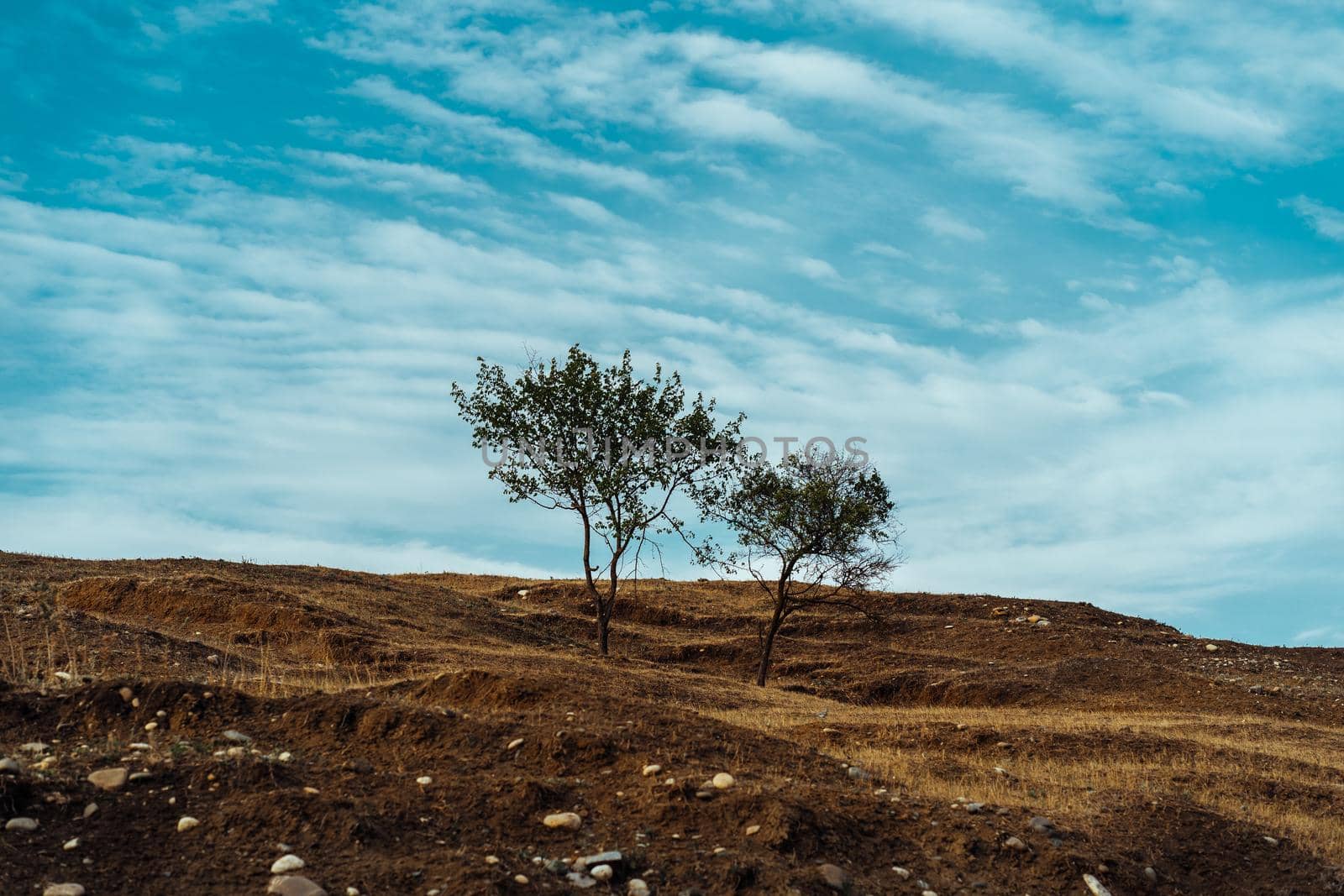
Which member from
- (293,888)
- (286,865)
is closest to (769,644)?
(286,865)

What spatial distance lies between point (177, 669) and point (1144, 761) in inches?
557

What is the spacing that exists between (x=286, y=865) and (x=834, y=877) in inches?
163

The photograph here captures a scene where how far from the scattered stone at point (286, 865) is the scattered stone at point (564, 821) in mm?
2005

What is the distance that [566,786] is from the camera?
997 centimetres

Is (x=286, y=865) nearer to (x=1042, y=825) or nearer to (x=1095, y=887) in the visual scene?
(x=1095, y=887)

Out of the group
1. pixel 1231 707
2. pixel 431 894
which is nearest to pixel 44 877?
pixel 431 894

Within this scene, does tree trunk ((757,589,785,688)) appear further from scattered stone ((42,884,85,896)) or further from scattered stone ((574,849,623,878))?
scattered stone ((42,884,85,896))

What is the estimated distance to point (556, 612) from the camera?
3559 cm

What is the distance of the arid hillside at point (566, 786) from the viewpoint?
27.5 feet

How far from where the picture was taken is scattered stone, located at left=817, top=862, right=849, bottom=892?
8727 millimetres

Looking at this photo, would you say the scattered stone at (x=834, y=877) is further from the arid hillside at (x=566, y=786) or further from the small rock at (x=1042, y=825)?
the small rock at (x=1042, y=825)

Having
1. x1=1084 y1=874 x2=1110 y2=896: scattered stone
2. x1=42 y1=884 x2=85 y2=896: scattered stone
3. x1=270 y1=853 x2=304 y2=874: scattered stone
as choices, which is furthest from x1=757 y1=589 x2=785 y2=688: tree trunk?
x1=42 y1=884 x2=85 y2=896: scattered stone

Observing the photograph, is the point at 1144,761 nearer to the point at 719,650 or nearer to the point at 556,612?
the point at 719,650

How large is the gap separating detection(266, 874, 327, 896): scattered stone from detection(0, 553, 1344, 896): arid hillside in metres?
0.02
